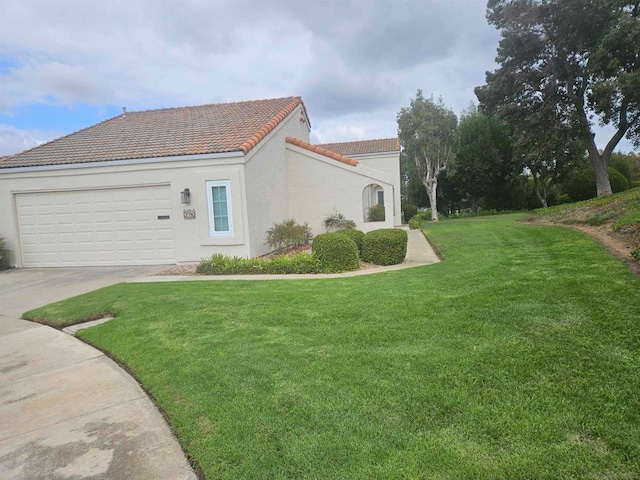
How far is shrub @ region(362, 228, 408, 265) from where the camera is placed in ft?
33.3

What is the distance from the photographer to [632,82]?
53.4 ft

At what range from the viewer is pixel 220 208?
462 inches

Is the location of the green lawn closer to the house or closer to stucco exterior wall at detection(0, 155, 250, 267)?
stucco exterior wall at detection(0, 155, 250, 267)

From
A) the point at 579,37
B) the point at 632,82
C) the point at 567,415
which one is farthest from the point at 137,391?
the point at 579,37

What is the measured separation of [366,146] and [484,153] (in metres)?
10.6

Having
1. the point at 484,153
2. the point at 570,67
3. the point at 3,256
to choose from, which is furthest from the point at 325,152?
the point at 484,153

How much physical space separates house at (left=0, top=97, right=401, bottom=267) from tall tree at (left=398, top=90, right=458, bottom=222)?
44.8 ft

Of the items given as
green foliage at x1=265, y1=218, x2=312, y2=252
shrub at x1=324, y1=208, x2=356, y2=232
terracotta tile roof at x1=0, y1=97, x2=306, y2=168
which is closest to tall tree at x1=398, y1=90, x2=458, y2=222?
terracotta tile roof at x1=0, y1=97, x2=306, y2=168

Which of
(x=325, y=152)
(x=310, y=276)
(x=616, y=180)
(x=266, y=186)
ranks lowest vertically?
(x=310, y=276)

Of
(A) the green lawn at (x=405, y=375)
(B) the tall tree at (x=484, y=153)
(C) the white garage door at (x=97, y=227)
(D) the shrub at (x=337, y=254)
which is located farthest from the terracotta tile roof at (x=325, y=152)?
(B) the tall tree at (x=484, y=153)

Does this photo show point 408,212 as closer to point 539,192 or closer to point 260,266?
point 539,192

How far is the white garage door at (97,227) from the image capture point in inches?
485

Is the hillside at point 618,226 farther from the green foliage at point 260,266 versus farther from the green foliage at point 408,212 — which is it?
the green foliage at point 408,212

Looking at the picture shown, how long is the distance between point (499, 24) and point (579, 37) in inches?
168
